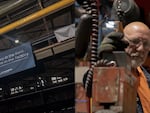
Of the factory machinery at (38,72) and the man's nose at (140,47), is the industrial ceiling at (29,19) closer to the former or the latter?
the factory machinery at (38,72)

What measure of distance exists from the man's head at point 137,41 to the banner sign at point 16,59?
171cm

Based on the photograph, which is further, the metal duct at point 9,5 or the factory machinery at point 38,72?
the factory machinery at point 38,72

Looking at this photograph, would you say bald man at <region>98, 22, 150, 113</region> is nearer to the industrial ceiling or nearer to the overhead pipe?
the industrial ceiling

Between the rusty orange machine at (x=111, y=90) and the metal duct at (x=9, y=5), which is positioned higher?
the metal duct at (x=9, y=5)

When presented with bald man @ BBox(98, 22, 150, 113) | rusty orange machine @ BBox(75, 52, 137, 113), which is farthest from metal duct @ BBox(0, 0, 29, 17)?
rusty orange machine @ BBox(75, 52, 137, 113)

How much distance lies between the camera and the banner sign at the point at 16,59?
2285mm

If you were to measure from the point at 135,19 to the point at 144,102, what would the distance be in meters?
0.17

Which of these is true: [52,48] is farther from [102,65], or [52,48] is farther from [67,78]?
[102,65]

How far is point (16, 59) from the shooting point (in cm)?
238

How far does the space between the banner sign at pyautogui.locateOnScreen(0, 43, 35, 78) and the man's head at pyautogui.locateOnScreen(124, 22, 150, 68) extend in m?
1.71

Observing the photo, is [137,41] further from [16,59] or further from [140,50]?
[16,59]

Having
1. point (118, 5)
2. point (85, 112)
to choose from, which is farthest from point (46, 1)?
point (85, 112)

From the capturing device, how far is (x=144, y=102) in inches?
21.5

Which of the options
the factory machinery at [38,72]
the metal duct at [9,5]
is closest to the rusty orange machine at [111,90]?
the metal duct at [9,5]
